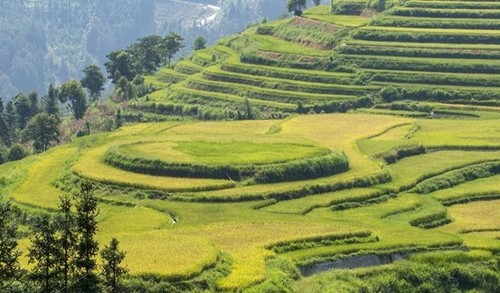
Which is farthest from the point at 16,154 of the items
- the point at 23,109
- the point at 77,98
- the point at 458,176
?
the point at 458,176

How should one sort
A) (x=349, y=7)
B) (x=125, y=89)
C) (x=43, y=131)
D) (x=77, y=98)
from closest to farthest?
1. (x=43, y=131)
2. (x=77, y=98)
3. (x=125, y=89)
4. (x=349, y=7)

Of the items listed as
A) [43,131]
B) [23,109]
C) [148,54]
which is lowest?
[23,109]

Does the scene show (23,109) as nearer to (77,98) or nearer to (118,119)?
(77,98)

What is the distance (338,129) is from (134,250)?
4135 cm

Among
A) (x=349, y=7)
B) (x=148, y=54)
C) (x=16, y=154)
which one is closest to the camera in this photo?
(x=16, y=154)

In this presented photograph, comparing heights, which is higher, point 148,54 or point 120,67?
point 120,67

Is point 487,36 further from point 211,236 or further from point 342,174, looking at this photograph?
point 211,236

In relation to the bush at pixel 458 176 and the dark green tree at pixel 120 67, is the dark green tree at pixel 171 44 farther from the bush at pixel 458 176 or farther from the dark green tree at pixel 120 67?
the bush at pixel 458 176

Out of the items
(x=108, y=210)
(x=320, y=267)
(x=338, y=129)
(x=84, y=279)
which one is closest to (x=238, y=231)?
(x=320, y=267)

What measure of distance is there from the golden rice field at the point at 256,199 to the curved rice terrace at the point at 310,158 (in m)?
0.14

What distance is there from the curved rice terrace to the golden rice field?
0.14m

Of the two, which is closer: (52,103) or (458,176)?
(458,176)

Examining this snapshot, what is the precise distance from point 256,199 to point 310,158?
7.58 meters

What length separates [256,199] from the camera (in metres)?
64.2
